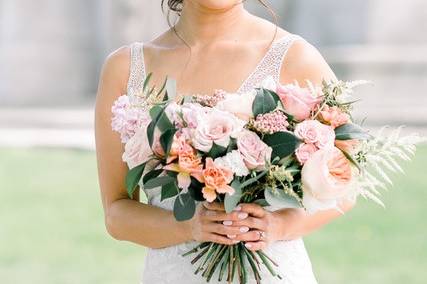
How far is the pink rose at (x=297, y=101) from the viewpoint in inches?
118

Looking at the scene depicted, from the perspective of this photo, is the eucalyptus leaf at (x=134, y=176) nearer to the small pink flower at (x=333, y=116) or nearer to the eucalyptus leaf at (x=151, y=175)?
the eucalyptus leaf at (x=151, y=175)

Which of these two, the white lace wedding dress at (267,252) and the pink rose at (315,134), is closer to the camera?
the pink rose at (315,134)

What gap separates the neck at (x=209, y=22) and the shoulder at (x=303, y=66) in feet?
0.68

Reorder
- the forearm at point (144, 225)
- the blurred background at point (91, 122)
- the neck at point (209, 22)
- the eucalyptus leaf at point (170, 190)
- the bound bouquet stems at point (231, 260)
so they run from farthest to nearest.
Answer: the blurred background at point (91, 122)
the neck at point (209, 22)
the forearm at point (144, 225)
the bound bouquet stems at point (231, 260)
the eucalyptus leaf at point (170, 190)

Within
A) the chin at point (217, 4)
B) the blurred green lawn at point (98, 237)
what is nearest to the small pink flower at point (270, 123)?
the chin at point (217, 4)

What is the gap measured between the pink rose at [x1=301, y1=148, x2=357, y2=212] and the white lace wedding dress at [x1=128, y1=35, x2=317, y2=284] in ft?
1.05

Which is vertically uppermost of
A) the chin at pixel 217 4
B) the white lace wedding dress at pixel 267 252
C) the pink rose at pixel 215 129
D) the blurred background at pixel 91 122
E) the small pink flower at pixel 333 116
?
the chin at pixel 217 4

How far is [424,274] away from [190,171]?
6.10 meters

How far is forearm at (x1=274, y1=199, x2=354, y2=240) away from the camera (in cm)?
316

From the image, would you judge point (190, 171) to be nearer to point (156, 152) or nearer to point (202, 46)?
point (156, 152)

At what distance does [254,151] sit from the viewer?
2.93 m

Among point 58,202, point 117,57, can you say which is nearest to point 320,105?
point 117,57

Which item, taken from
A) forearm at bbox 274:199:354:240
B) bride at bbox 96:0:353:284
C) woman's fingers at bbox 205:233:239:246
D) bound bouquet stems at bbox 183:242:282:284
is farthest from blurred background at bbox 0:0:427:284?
woman's fingers at bbox 205:233:239:246

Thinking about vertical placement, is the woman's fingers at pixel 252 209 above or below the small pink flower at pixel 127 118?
below
